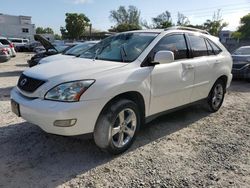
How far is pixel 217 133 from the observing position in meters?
4.53

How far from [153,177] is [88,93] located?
128 centimetres

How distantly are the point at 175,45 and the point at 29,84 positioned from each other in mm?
2461

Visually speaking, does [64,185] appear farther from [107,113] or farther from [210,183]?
[210,183]

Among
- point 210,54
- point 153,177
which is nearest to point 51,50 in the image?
point 210,54

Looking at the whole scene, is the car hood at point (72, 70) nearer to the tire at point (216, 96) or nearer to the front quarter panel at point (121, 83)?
the front quarter panel at point (121, 83)

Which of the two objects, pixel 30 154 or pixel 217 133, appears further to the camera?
pixel 217 133

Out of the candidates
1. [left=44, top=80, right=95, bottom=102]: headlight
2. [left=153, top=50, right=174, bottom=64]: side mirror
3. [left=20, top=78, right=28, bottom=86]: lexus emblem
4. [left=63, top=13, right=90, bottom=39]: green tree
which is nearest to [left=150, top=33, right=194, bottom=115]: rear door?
[left=153, top=50, right=174, bottom=64]: side mirror

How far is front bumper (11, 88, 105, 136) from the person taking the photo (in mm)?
3017

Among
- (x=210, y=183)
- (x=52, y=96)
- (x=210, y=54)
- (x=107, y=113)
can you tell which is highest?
(x=210, y=54)

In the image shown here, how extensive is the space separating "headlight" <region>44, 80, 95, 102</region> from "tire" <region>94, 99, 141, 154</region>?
42 centimetres

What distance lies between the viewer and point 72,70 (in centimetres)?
344

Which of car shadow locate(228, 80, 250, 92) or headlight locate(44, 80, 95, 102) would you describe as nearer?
A: headlight locate(44, 80, 95, 102)

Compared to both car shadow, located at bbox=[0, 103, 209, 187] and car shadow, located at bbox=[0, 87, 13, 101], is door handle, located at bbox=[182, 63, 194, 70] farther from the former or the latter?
car shadow, located at bbox=[0, 87, 13, 101]

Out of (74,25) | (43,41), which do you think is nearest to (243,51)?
(43,41)
